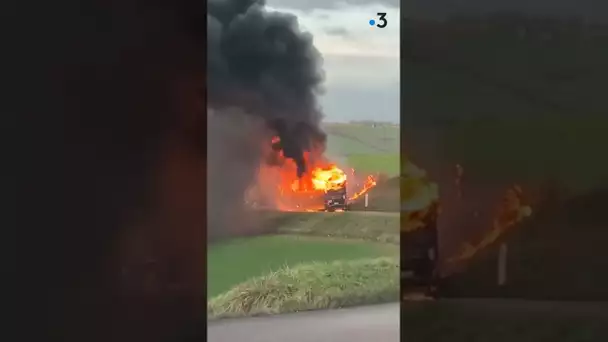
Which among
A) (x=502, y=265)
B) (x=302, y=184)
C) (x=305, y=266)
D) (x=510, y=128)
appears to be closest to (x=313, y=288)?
(x=305, y=266)

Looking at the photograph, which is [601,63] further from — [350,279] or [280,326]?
[280,326]

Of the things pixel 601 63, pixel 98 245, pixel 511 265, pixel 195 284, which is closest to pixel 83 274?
pixel 98 245

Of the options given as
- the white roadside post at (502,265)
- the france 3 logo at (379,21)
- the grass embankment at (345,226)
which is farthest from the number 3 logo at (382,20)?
the white roadside post at (502,265)

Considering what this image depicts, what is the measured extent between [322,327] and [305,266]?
12cm

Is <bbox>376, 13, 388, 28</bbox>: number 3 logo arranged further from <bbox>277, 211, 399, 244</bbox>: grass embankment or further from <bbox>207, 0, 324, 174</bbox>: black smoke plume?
<bbox>277, 211, 399, 244</bbox>: grass embankment

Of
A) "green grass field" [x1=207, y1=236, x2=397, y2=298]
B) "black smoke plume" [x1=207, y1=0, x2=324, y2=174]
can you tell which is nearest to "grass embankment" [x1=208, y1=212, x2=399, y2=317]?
"green grass field" [x1=207, y1=236, x2=397, y2=298]

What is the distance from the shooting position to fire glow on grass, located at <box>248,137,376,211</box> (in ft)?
3.39

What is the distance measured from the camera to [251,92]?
40.3 inches

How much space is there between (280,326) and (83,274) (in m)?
0.36

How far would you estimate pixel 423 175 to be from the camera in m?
A: 1.08

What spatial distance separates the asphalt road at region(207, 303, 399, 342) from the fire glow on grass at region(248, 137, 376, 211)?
8.1 inches

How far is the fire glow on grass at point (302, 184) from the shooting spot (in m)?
1.03

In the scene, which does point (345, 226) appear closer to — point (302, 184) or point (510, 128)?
point (302, 184)

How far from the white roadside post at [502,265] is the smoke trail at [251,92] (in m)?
0.41
